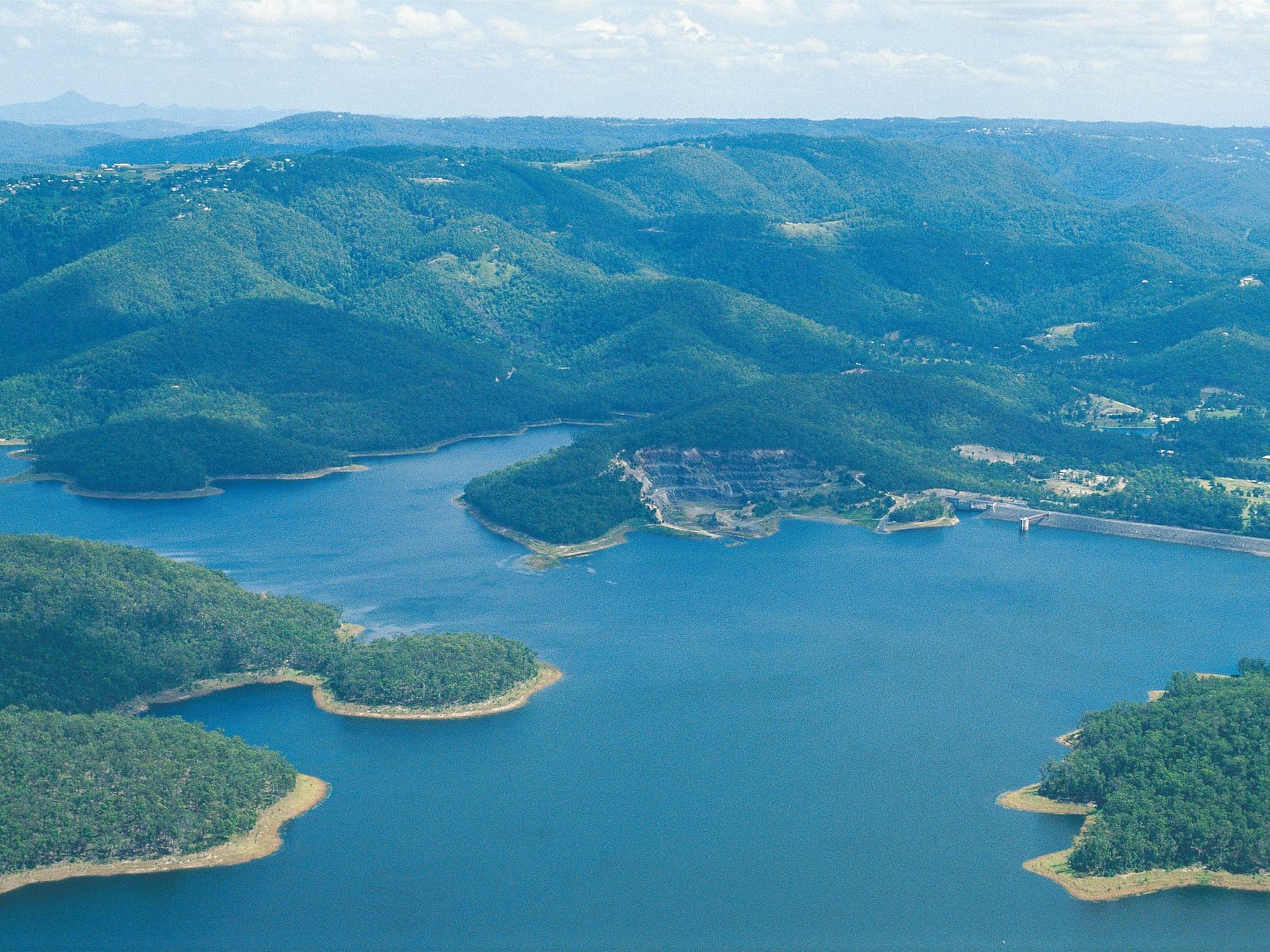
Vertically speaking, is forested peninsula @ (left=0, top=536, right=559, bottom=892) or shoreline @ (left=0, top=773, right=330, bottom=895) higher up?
forested peninsula @ (left=0, top=536, right=559, bottom=892)

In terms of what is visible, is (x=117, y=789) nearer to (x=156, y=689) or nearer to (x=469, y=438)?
(x=156, y=689)

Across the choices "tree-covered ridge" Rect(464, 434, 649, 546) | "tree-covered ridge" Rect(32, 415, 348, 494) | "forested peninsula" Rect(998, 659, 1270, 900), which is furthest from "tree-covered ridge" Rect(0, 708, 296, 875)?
"tree-covered ridge" Rect(32, 415, 348, 494)

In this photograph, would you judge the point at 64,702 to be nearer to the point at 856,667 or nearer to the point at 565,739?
the point at 565,739

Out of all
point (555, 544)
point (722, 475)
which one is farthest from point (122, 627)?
point (722, 475)

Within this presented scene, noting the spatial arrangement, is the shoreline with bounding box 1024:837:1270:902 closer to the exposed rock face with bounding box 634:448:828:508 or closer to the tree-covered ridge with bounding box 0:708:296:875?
the tree-covered ridge with bounding box 0:708:296:875

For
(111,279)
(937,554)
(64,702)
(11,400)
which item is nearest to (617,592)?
(937,554)

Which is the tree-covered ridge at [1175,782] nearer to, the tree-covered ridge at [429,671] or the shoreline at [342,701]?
the shoreline at [342,701]
